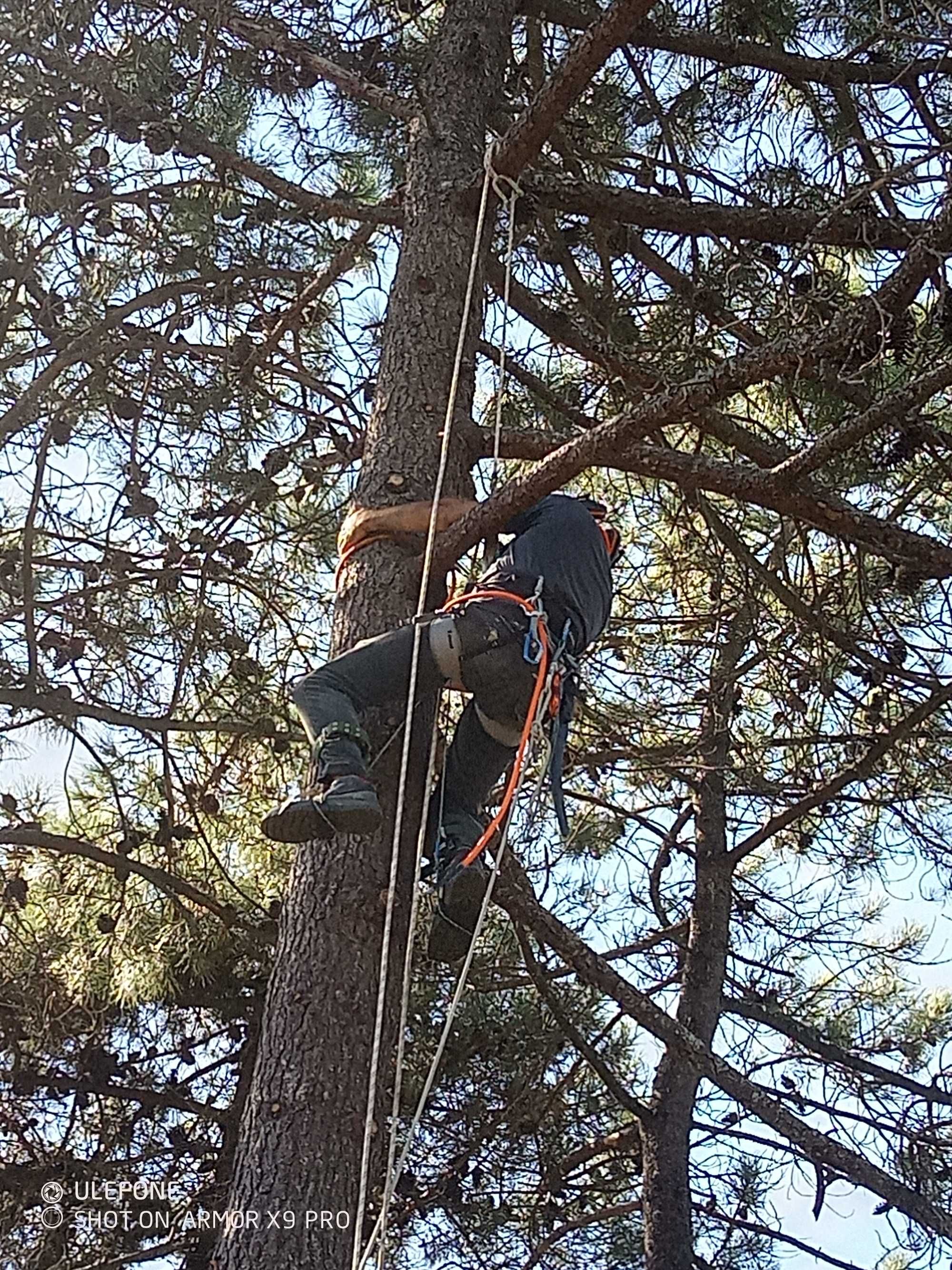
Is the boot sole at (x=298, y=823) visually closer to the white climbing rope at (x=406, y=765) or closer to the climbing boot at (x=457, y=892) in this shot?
the white climbing rope at (x=406, y=765)

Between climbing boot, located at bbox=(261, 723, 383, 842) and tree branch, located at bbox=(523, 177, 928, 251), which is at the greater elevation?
tree branch, located at bbox=(523, 177, 928, 251)

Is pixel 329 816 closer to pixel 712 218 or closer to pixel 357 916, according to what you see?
pixel 357 916

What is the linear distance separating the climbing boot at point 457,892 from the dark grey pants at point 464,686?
0.12 ft

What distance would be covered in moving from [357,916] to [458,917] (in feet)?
0.56

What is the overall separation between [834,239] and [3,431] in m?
1.73

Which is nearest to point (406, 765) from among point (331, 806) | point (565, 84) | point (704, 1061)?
→ point (331, 806)

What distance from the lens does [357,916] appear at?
2322 millimetres

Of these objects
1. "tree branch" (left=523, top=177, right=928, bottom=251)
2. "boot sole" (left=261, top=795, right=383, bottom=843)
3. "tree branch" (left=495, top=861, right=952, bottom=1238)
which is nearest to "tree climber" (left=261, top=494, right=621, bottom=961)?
"boot sole" (left=261, top=795, right=383, bottom=843)

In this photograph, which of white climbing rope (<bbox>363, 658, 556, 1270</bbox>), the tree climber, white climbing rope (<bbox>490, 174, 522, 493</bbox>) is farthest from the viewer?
white climbing rope (<bbox>490, 174, 522, 493</bbox>)

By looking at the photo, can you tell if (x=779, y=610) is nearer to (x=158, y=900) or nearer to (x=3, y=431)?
(x=158, y=900)

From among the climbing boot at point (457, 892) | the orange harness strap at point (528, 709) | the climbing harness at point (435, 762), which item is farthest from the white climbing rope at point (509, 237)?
the climbing boot at point (457, 892)

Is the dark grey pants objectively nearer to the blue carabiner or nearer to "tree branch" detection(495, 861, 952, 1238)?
the blue carabiner

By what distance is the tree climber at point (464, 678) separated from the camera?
224 cm

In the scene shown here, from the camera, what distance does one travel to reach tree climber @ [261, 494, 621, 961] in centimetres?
224
